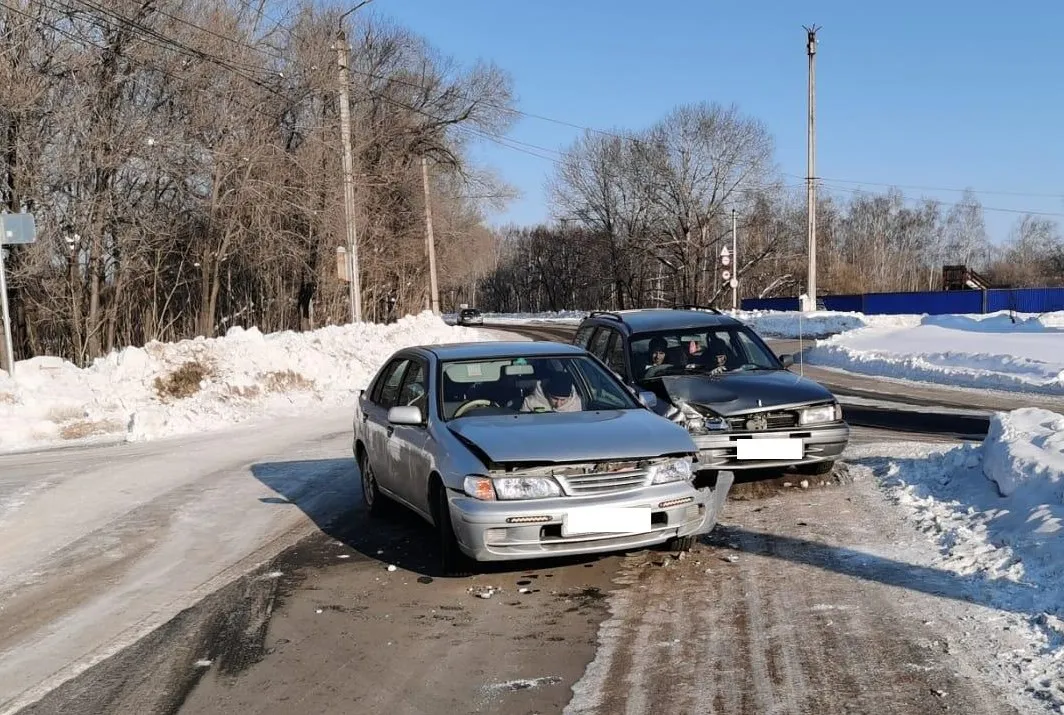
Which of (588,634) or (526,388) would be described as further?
(526,388)

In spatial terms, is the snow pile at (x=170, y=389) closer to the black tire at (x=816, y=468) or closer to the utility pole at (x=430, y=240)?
the black tire at (x=816, y=468)

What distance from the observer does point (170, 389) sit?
661 inches

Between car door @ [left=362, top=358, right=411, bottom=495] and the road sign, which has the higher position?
the road sign

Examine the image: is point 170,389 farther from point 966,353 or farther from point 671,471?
point 966,353

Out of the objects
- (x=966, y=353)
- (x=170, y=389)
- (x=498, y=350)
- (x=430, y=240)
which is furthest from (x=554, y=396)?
(x=430, y=240)

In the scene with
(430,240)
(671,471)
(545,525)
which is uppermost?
(430,240)

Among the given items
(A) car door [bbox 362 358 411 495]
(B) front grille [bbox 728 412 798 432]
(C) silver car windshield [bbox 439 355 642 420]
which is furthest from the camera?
(B) front grille [bbox 728 412 798 432]

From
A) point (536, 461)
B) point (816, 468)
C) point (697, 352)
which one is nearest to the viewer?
point (536, 461)

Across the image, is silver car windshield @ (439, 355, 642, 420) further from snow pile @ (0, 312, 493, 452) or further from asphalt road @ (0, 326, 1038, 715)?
snow pile @ (0, 312, 493, 452)

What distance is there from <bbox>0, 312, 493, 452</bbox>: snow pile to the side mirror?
9.00 meters

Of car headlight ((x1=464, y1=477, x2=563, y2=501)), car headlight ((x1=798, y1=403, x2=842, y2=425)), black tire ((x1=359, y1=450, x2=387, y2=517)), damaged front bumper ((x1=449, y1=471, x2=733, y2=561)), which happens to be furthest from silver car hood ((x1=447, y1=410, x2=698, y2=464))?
car headlight ((x1=798, y1=403, x2=842, y2=425))

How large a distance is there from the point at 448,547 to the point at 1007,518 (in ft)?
12.2

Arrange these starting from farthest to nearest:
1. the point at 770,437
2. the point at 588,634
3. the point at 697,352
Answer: the point at 697,352, the point at 770,437, the point at 588,634

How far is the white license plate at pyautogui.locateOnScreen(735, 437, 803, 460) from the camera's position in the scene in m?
7.69
